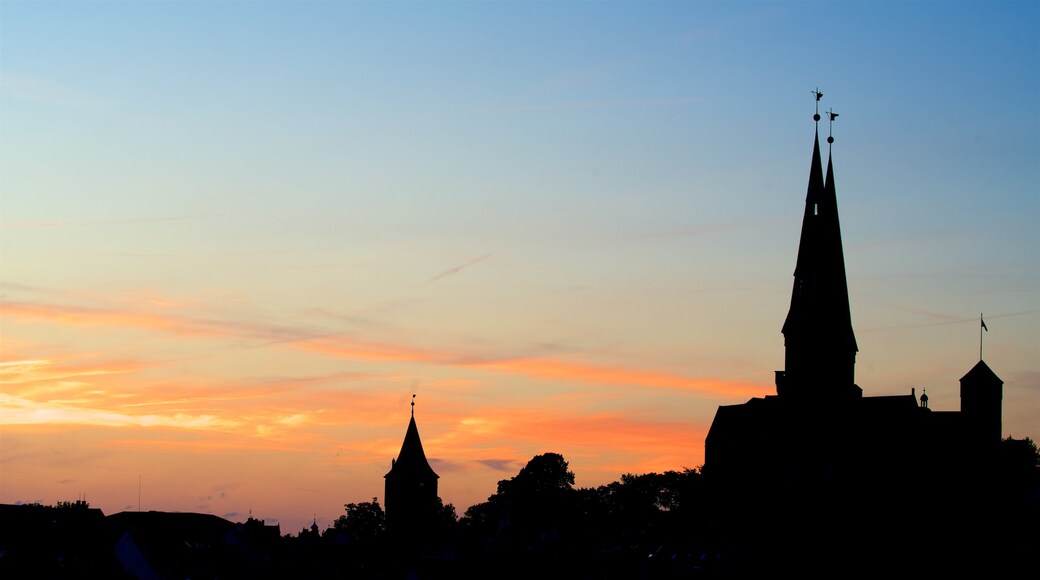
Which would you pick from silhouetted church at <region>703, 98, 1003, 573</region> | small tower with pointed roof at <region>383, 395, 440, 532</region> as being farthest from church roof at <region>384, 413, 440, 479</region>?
silhouetted church at <region>703, 98, 1003, 573</region>

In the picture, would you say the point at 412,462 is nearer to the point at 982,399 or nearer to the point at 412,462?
the point at 412,462

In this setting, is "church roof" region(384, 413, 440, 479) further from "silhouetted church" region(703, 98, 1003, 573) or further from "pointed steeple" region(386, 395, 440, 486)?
"silhouetted church" region(703, 98, 1003, 573)

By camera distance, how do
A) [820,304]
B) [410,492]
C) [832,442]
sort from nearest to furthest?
[820,304] → [832,442] → [410,492]

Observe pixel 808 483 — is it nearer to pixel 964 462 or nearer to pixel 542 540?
pixel 964 462

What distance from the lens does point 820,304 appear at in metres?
118

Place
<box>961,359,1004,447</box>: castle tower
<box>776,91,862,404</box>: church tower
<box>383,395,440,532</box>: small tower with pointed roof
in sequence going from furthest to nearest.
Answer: <box>383,395,440,532</box>: small tower with pointed roof
<box>961,359,1004,447</box>: castle tower
<box>776,91,862,404</box>: church tower

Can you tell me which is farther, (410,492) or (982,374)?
(410,492)

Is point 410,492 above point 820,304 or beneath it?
beneath

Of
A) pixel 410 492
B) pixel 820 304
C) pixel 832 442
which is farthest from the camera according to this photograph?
pixel 410 492

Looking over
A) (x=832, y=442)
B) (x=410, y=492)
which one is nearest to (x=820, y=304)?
(x=832, y=442)

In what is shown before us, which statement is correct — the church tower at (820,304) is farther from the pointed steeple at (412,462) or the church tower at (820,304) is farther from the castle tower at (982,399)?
the pointed steeple at (412,462)

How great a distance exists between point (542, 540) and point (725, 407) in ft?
91.8

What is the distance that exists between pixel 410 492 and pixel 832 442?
50776mm

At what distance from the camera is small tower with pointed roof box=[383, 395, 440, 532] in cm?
16550
